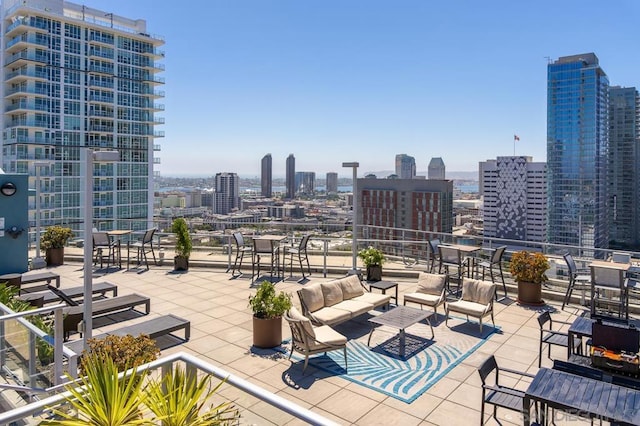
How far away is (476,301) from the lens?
6.70 meters

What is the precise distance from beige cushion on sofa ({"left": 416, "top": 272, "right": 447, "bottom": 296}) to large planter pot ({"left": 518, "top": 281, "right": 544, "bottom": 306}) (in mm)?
1799

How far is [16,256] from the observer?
9.69 metres

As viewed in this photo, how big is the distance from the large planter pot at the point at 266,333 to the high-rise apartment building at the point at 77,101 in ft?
193

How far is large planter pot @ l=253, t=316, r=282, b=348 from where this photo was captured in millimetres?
5512

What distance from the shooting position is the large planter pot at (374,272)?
8.66m

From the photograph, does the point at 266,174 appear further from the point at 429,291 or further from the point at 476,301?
the point at 476,301

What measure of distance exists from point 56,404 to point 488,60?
881 inches

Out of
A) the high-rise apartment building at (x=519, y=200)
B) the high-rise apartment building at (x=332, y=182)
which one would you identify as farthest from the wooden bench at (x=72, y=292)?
the high-rise apartment building at (x=332, y=182)

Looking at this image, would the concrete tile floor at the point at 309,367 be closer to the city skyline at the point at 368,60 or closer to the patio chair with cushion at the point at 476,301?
the patio chair with cushion at the point at 476,301

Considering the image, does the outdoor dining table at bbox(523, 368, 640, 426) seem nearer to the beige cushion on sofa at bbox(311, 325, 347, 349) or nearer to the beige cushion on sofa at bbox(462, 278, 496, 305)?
the beige cushion on sofa at bbox(311, 325, 347, 349)

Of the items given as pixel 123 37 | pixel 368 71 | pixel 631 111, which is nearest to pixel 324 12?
pixel 368 71

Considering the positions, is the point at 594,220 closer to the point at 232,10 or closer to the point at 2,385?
the point at 232,10

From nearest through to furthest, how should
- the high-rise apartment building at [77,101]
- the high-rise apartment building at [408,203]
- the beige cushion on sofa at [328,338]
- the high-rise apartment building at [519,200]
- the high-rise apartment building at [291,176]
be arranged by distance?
the beige cushion on sofa at [328,338], the high-rise apartment building at [77,101], the high-rise apartment building at [408,203], the high-rise apartment building at [519,200], the high-rise apartment building at [291,176]

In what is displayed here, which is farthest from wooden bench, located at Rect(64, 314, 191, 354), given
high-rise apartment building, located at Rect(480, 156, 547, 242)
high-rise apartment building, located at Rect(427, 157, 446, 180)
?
high-rise apartment building, located at Rect(427, 157, 446, 180)
